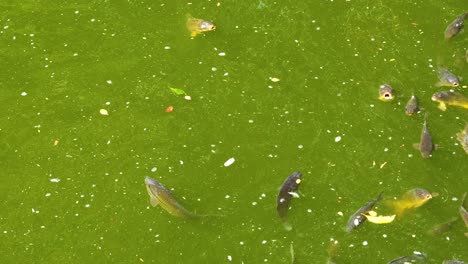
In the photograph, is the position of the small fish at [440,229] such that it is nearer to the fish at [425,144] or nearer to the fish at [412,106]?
the fish at [425,144]

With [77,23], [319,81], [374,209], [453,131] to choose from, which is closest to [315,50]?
[319,81]

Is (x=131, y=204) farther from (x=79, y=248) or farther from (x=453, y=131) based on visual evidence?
(x=453, y=131)

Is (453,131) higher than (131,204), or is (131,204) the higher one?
(453,131)

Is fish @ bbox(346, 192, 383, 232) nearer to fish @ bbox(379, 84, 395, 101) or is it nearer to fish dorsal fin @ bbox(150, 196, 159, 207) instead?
fish @ bbox(379, 84, 395, 101)

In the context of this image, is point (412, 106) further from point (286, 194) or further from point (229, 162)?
point (229, 162)

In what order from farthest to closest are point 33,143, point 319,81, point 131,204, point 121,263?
point 319,81 < point 33,143 < point 131,204 < point 121,263

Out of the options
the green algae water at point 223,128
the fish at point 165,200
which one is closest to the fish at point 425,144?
the green algae water at point 223,128
